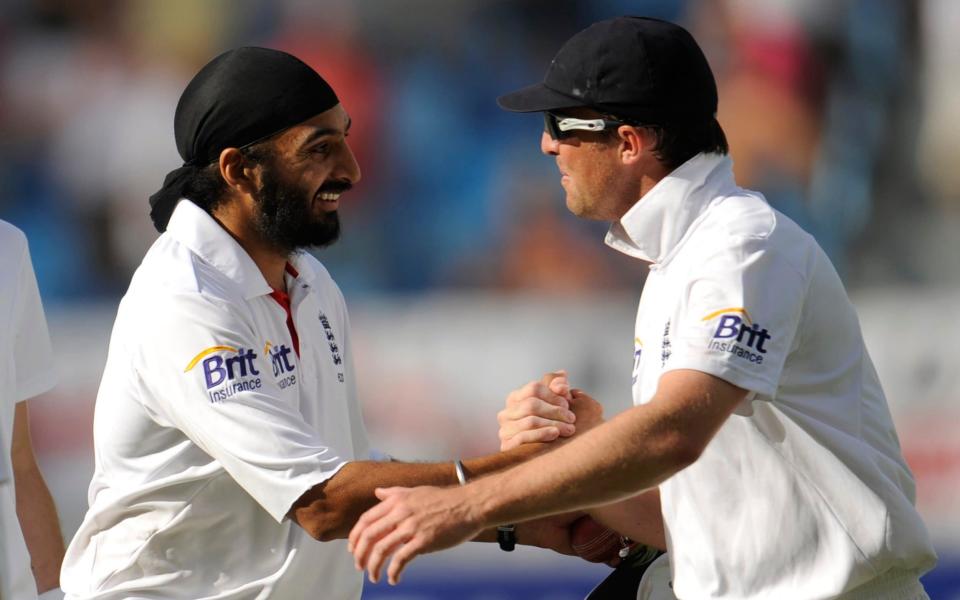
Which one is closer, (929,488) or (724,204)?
(724,204)

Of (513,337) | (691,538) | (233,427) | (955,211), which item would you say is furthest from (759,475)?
(955,211)

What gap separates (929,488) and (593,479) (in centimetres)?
406

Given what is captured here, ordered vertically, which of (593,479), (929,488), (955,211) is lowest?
(929,488)

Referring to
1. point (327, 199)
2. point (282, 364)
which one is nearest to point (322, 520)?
point (282, 364)

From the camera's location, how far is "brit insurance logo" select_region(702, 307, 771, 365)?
2.95 meters

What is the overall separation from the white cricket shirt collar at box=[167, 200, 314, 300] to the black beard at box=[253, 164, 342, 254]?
9cm

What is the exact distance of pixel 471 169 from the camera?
682 cm

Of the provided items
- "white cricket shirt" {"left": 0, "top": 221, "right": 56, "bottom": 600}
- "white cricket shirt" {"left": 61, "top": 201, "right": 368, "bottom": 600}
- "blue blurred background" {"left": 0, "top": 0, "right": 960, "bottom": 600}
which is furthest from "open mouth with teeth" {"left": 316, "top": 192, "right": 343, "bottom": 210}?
"blue blurred background" {"left": 0, "top": 0, "right": 960, "bottom": 600}

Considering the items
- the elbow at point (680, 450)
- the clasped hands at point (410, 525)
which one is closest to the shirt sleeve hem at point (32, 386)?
the clasped hands at point (410, 525)

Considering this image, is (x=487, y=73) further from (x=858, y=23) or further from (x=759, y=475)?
(x=759, y=475)

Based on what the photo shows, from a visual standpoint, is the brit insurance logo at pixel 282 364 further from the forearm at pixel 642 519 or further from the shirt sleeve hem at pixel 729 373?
the shirt sleeve hem at pixel 729 373

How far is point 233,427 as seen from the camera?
3275 mm

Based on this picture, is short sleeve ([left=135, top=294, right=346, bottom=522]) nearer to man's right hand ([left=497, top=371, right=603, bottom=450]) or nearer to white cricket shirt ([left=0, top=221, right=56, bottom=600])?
white cricket shirt ([left=0, top=221, right=56, bottom=600])

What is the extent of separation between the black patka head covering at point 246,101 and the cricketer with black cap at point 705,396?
558 millimetres
